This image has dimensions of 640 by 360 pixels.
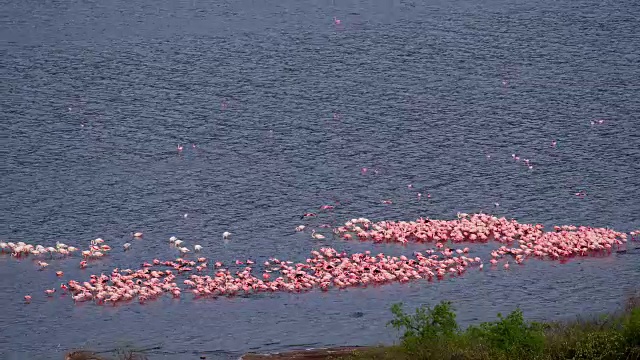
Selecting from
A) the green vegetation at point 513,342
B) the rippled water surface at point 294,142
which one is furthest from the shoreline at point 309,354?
the green vegetation at point 513,342

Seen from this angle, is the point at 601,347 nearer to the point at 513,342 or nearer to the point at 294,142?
the point at 513,342

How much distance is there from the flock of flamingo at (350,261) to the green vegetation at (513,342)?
15.8 ft

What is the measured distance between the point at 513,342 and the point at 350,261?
7.64m

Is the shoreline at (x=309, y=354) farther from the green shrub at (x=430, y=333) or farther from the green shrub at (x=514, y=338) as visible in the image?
the green shrub at (x=514, y=338)

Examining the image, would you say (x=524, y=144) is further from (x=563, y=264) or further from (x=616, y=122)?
(x=563, y=264)

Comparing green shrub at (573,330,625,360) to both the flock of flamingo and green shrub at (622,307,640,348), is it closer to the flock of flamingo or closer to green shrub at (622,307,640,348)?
green shrub at (622,307,640,348)

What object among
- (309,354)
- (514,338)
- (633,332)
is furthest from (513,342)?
(309,354)

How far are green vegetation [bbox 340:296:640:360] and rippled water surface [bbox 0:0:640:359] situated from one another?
100 inches

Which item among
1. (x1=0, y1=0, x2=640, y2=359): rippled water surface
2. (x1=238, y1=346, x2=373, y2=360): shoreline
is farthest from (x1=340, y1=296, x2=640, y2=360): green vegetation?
(x1=0, y1=0, x2=640, y2=359): rippled water surface

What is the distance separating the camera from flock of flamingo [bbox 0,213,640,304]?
1106 inches

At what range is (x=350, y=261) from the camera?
29.5 metres

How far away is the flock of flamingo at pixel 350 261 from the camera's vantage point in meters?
28.1

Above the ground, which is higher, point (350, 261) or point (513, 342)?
point (350, 261)

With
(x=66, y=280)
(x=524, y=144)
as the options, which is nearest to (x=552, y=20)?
(x=524, y=144)
